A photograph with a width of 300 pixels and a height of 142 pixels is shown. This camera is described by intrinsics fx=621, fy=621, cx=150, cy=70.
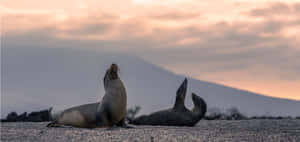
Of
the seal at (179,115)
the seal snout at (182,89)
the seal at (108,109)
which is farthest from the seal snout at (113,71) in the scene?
the seal snout at (182,89)

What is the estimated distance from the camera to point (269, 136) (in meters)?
11.4

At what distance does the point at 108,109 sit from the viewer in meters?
13.5

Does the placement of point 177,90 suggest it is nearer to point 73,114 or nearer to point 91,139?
point 73,114

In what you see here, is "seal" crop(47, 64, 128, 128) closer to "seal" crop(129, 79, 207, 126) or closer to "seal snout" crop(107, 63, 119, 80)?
"seal snout" crop(107, 63, 119, 80)

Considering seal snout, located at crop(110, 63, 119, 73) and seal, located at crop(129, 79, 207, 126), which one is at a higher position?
seal snout, located at crop(110, 63, 119, 73)

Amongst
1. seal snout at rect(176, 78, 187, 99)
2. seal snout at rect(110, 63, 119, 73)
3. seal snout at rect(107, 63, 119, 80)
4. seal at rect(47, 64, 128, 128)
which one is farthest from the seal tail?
seal snout at rect(110, 63, 119, 73)

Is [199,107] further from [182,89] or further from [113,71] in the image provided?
[113,71]

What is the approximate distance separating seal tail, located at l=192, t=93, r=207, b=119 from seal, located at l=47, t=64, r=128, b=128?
101 inches

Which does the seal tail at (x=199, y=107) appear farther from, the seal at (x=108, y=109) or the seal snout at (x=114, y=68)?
the seal snout at (x=114, y=68)

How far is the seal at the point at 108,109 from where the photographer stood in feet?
44.4

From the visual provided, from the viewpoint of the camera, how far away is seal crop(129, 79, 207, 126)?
15250mm

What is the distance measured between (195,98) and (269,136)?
15.8 ft

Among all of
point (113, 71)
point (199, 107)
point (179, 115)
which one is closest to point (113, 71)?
point (113, 71)

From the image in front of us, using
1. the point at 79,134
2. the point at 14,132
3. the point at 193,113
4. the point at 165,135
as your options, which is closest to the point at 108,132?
the point at 79,134
